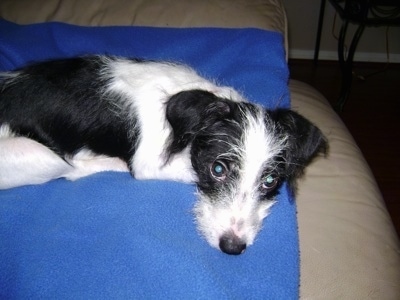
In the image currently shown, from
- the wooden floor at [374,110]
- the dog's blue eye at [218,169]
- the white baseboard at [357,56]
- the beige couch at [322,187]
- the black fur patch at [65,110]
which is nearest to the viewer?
the beige couch at [322,187]

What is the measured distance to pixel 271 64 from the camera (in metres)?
2.89

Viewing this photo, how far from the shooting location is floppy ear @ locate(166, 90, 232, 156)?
69.7 inches

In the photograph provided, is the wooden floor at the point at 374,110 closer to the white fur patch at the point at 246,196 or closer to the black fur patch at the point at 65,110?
the white fur patch at the point at 246,196

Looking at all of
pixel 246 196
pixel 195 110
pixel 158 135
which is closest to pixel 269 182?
pixel 246 196

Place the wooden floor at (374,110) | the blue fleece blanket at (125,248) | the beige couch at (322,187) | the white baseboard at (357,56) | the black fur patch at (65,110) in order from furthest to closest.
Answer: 1. the white baseboard at (357,56)
2. the wooden floor at (374,110)
3. the black fur patch at (65,110)
4. the beige couch at (322,187)
5. the blue fleece blanket at (125,248)

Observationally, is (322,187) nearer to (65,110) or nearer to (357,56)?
(65,110)

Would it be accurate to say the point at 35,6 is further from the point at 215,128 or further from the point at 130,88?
the point at 215,128

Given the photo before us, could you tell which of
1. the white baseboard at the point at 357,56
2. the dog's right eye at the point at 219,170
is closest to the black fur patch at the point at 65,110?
the dog's right eye at the point at 219,170

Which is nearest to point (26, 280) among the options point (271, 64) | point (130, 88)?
point (130, 88)

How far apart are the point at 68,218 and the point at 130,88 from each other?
2.65ft

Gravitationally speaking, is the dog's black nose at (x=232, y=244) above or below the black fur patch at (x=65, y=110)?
below

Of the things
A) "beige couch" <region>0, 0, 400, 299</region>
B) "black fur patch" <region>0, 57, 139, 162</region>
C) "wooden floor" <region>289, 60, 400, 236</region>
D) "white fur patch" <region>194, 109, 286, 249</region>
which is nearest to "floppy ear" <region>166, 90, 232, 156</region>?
"white fur patch" <region>194, 109, 286, 249</region>

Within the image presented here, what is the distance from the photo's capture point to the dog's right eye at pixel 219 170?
1776 mm

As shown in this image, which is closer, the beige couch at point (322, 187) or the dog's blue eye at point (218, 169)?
the beige couch at point (322, 187)
